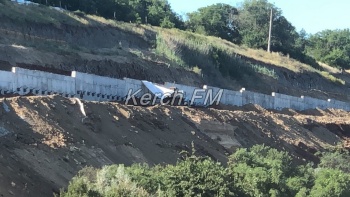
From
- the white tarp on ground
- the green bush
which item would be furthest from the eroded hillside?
the green bush

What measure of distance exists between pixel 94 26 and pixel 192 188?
40.1 m

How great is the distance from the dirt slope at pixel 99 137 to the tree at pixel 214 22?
5214 cm

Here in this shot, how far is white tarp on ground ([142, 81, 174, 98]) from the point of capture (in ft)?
132

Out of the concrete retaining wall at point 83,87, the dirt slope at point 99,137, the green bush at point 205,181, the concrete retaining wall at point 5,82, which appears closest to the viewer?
the green bush at point 205,181

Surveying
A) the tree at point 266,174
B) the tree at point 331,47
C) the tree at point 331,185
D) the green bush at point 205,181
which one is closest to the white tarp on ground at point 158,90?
the tree at point 266,174

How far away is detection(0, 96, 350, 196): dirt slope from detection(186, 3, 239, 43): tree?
52.1 meters

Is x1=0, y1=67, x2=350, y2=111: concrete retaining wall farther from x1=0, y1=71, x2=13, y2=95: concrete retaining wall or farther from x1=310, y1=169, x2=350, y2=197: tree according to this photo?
x1=310, y1=169, x2=350, y2=197: tree

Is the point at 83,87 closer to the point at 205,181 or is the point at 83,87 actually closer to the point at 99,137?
the point at 99,137

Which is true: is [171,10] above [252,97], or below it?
above

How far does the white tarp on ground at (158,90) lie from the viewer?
4012cm

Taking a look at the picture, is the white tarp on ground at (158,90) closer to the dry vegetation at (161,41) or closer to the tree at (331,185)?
the dry vegetation at (161,41)

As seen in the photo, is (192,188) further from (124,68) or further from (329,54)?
(329,54)

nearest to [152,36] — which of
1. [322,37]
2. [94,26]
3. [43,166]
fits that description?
[94,26]

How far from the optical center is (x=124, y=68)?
48.6 meters
